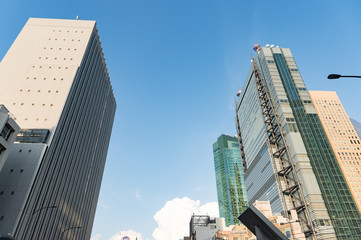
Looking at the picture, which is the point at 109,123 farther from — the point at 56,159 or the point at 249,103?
the point at 249,103

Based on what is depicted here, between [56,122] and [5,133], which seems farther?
[56,122]

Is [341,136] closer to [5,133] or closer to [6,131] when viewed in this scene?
[6,131]

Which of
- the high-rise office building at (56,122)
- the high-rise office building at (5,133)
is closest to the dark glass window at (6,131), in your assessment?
the high-rise office building at (5,133)

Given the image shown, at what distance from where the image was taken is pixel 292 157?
3777 inches

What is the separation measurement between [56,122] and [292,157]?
3435 inches

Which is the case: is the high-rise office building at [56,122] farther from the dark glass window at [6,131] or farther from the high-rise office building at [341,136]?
the high-rise office building at [341,136]

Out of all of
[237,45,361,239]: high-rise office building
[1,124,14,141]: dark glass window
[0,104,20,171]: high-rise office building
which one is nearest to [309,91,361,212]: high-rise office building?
[237,45,361,239]: high-rise office building

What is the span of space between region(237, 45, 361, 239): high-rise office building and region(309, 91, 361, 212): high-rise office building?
12117mm

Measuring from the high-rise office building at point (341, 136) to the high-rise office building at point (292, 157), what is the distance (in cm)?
1212

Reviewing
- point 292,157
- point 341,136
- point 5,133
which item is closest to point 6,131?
point 5,133

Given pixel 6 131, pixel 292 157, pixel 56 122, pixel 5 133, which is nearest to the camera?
pixel 5 133

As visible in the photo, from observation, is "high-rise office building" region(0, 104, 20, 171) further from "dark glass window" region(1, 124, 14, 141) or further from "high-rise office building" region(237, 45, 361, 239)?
"high-rise office building" region(237, 45, 361, 239)

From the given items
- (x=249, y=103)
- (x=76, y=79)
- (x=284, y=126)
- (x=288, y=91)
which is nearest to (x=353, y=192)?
(x=284, y=126)

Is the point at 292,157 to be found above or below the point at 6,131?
above
